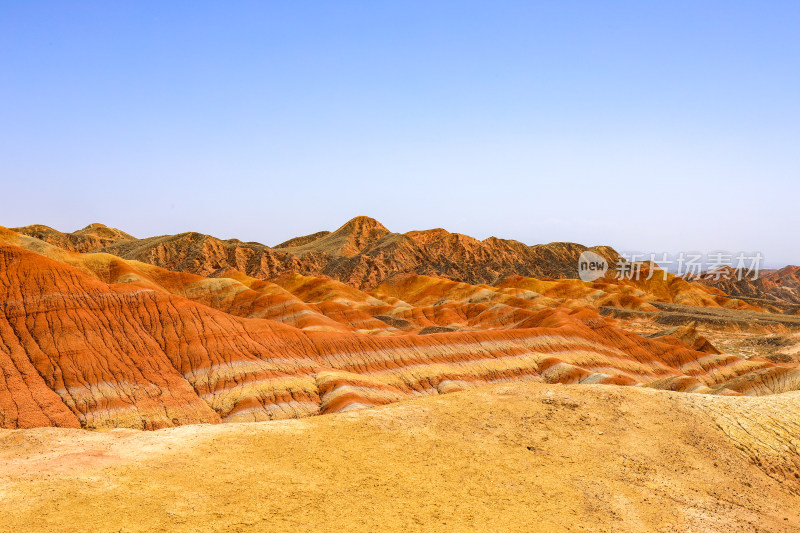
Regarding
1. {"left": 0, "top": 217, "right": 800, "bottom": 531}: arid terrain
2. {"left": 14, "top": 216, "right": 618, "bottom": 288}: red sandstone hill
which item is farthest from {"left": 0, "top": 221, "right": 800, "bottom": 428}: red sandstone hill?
{"left": 14, "top": 216, "right": 618, "bottom": 288}: red sandstone hill

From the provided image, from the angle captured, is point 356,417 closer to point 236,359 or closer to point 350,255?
point 236,359

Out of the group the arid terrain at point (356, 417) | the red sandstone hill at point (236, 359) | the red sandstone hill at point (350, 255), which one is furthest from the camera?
the red sandstone hill at point (350, 255)

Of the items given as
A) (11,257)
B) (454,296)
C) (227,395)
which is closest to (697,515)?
(227,395)

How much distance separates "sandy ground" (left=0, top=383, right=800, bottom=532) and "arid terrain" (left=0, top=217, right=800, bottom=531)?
10 cm

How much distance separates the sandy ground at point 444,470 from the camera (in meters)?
16.2

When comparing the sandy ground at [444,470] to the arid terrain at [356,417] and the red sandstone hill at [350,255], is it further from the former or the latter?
the red sandstone hill at [350,255]

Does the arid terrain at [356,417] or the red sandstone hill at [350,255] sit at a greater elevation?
the red sandstone hill at [350,255]

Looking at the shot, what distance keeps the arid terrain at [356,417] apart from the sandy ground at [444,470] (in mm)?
99

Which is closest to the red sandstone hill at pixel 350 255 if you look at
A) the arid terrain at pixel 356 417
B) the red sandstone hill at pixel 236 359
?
the arid terrain at pixel 356 417

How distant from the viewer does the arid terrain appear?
57.0 ft

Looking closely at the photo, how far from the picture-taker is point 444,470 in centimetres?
2056

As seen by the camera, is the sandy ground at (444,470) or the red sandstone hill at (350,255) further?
the red sandstone hill at (350,255)

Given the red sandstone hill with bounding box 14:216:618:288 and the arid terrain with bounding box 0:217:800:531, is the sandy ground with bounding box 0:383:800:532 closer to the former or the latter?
the arid terrain with bounding box 0:217:800:531

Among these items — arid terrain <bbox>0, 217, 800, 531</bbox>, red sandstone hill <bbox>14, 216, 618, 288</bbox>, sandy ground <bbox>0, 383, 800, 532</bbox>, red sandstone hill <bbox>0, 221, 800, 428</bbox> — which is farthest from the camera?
red sandstone hill <bbox>14, 216, 618, 288</bbox>
